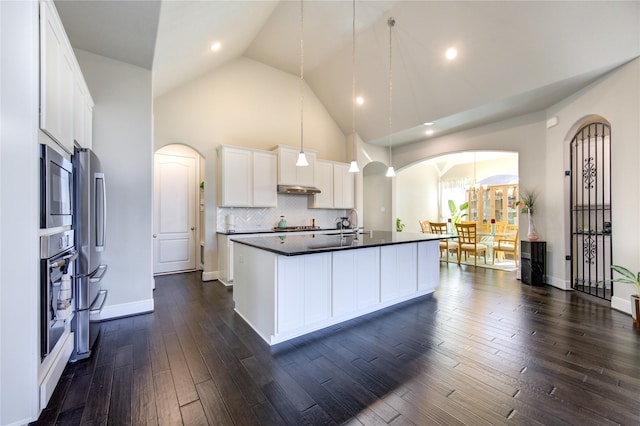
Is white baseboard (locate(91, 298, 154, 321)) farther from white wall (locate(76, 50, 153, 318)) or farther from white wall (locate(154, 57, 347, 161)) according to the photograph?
white wall (locate(154, 57, 347, 161))

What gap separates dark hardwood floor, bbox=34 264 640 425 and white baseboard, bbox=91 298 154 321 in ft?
0.34

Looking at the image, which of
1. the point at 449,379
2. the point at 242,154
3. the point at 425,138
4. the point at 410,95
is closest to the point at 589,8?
the point at 410,95

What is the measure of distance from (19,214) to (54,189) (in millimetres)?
326

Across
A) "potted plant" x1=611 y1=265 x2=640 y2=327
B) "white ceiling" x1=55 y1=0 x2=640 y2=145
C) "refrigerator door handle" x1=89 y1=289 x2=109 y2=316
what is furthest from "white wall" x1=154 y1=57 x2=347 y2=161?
"potted plant" x1=611 y1=265 x2=640 y2=327

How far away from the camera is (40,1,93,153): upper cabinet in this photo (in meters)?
1.61

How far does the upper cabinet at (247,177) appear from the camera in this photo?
185 inches

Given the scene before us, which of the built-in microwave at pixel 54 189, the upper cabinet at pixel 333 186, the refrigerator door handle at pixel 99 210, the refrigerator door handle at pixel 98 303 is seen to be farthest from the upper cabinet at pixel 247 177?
the built-in microwave at pixel 54 189

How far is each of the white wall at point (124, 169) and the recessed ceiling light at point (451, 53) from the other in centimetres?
426

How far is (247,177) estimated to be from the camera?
493 cm

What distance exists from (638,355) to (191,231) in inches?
259

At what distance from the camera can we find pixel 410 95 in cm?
500

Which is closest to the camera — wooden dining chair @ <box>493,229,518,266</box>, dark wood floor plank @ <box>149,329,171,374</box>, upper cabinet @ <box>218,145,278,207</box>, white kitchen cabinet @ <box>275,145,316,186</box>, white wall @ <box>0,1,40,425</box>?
white wall @ <box>0,1,40,425</box>

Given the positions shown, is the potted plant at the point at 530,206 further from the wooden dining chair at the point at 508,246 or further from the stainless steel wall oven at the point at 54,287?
the stainless steel wall oven at the point at 54,287

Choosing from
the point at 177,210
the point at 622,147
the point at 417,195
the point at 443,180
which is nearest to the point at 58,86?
the point at 177,210
